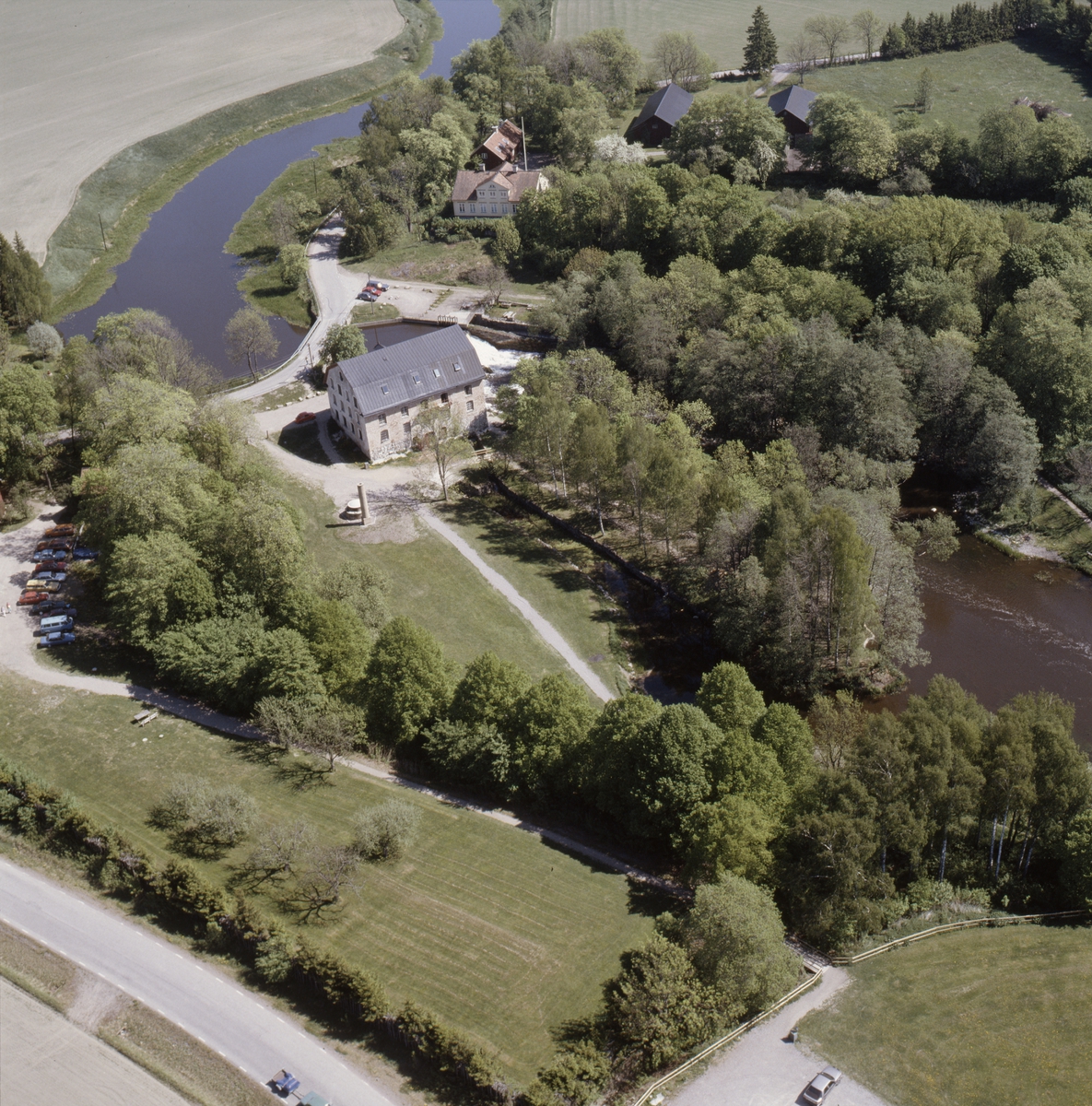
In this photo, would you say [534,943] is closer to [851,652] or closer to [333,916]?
[333,916]

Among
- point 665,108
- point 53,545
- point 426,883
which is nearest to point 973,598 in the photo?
point 426,883

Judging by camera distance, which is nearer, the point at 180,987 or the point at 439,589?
the point at 180,987

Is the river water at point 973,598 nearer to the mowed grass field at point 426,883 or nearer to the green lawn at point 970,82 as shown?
the mowed grass field at point 426,883

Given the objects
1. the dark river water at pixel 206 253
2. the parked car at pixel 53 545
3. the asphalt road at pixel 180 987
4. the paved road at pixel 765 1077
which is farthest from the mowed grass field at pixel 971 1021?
the dark river water at pixel 206 253

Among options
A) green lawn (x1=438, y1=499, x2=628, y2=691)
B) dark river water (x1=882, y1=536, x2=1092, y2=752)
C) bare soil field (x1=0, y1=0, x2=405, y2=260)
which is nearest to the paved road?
green lawn (x1=438, y1=499, x2=628, y2=691)

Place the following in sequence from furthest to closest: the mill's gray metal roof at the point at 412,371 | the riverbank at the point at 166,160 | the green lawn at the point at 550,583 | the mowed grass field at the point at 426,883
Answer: the riverbank at the point at 166,160, the mill's gray metal roof at the point at 412,371, the green lawn at the point at 550,583, the mowed grass field at the point at 426,883

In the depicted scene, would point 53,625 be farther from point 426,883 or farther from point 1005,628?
point 1005,628
